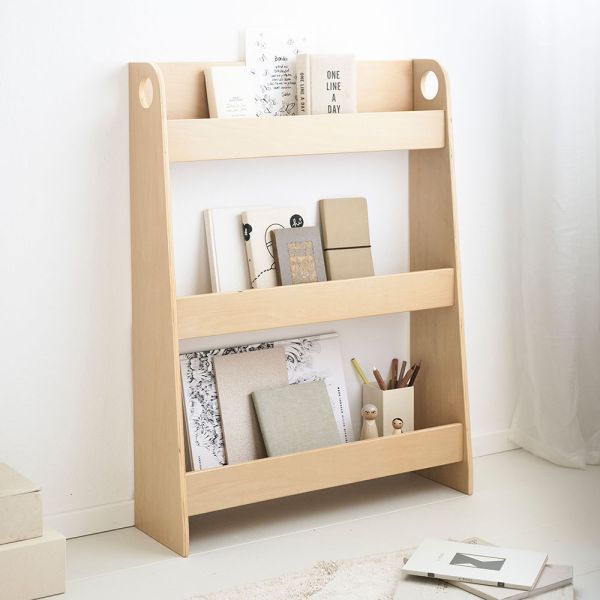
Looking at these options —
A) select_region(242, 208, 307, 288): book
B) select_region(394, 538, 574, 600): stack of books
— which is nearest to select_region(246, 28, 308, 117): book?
select_region(242, 208, 307, 288): book

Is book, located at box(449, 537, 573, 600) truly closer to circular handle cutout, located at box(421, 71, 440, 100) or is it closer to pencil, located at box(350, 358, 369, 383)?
pencil, located at box(350, 358, 369, 383)

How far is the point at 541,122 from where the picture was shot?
109 inches

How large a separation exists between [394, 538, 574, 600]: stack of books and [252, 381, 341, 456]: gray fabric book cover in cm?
47

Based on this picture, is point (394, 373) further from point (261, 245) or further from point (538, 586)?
point (538, 586)

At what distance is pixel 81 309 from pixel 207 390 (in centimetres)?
37

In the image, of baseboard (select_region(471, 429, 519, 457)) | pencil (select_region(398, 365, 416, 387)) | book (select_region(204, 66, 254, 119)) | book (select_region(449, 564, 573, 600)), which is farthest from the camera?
baseboard (select_region(471, 429, 519, 457))

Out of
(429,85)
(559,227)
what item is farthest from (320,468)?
(429,85)

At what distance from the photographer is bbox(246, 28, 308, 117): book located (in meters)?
2.42

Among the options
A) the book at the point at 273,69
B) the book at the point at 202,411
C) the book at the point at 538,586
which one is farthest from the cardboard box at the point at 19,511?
the book at the point at 273,69

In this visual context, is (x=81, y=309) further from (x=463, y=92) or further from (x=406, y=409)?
(x=463, y=92)

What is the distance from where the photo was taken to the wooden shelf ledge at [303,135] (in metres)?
2.23

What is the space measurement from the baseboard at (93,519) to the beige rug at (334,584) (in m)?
0.50

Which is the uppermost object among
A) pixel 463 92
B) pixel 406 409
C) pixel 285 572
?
pixel 463 92

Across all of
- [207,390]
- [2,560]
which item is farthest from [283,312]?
[2,560]
